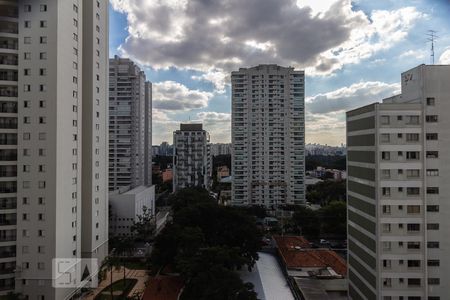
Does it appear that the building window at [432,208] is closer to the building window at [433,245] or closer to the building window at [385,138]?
the building window at [433,245]

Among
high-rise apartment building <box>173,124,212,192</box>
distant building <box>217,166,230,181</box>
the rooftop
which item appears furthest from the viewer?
distant building <box>217,166,230,181</box>

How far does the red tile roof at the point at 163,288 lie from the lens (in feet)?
29.5

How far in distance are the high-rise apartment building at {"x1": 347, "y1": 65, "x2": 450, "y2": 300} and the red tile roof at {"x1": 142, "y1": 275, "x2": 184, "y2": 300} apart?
5.10 m

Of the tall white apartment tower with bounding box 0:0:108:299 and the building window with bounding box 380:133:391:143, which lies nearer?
the building window with bounding box 380:133:391:143

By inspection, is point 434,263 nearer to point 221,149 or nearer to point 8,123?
point 8,123

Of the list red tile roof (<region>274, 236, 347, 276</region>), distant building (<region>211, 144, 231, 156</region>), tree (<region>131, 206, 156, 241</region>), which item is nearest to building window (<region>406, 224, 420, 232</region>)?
red tile roof (<region>274, 236, 347, 276</region>)

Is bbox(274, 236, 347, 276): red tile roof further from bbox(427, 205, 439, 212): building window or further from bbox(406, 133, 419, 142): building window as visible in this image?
bbox(406, 133, 419, 142): building window

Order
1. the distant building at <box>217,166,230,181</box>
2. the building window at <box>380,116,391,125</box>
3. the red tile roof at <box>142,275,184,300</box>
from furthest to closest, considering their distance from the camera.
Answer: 1. the distant building at <box>217,166,230,181</box>
2. the red tile roof at <box>142,275,184,300</box>
3. the building window at <box>380,116,391,125</box>

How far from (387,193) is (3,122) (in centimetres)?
910

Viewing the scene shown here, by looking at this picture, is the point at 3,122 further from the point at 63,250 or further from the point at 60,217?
the point at 63,250

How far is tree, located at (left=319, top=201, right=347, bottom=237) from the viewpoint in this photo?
15805 millimetres

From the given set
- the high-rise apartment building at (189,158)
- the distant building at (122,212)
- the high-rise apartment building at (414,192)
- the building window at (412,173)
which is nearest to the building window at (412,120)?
the high-rise apartment building at (414,192)

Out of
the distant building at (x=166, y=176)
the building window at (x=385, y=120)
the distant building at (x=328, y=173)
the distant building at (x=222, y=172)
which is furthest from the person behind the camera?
the distant building at (x=222, y=172)

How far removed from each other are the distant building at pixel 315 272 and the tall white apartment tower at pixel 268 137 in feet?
29.5
